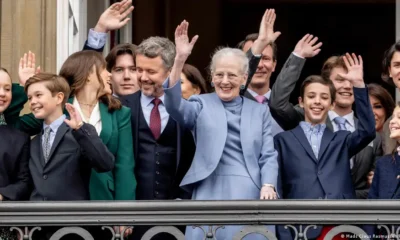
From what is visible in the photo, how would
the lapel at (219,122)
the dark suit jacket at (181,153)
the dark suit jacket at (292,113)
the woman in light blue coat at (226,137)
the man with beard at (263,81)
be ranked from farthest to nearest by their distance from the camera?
1. the man with beard at (263,81)
2. the dark suit jacket at (292,113)
3. the dark suit jacket at (181,153)
4. the lapel at (219,122)
5. the woman in light blue coat at (226,137)

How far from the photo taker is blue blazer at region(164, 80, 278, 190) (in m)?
9.19

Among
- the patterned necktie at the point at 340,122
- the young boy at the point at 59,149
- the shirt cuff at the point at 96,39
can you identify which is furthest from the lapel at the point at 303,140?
the shirt cuff at the point at 96,39

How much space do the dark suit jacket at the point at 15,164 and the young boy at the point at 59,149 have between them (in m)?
0.05

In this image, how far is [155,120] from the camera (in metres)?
9.71

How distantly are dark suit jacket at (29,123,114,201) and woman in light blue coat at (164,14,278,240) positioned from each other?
21.2 inches

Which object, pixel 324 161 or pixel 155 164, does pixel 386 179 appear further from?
pixel 155 164

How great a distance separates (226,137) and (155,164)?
545 millimetres

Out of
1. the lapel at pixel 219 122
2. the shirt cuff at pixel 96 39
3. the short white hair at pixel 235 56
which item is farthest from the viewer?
the shirt cuff at pixel 96 39

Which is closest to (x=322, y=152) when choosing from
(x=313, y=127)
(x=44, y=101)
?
(x=313, y=127)

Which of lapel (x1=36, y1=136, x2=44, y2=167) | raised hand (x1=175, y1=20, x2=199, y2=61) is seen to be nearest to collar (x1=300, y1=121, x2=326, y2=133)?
raised hand (x1=175, y1=20, x2=199, y2=61)

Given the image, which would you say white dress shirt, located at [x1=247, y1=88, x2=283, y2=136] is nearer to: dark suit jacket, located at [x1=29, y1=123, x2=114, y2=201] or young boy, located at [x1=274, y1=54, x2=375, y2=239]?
young boy, located at [x1=274, y1=54, x2=375, y2=239]

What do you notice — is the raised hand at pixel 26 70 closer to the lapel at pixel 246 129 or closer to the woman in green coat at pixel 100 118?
the woman in green coat at pixel 100 118

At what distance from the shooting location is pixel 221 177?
9227 millimetres

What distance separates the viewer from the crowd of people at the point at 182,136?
9141mm
